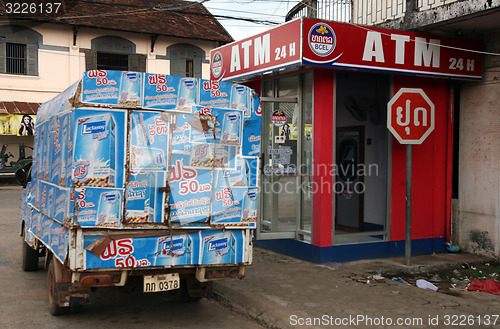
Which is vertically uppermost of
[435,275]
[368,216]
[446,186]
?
[446,186]

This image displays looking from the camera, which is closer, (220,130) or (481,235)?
(220,130)

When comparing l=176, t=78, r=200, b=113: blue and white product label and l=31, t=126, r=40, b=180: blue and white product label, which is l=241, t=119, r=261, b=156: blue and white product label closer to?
l=176, t=78, r=200, b=113: blue and white product label

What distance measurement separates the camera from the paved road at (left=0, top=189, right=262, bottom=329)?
5.50 meters

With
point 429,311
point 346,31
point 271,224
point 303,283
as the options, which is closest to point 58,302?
point 303,283

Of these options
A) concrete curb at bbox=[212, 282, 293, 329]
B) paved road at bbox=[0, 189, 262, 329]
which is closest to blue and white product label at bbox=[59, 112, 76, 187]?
paved road at bbox=[0, 189, 262, 329]

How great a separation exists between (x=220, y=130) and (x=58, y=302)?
2378 mm

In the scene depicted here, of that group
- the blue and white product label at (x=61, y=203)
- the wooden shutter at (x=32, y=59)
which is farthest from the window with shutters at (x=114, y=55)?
the blue and white product label at (x=61, y=203)

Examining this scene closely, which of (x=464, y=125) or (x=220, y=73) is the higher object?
(x=220, y=73)

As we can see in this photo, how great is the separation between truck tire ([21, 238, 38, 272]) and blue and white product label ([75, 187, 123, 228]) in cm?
339

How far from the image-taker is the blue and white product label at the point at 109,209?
16.0 ft

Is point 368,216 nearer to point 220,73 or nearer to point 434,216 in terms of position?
point 434,216

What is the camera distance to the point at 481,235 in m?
8.90

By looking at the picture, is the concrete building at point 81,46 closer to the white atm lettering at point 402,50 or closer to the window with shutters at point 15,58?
the window with shutters at point 15,58

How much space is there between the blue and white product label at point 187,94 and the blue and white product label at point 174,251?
4.28 ft
